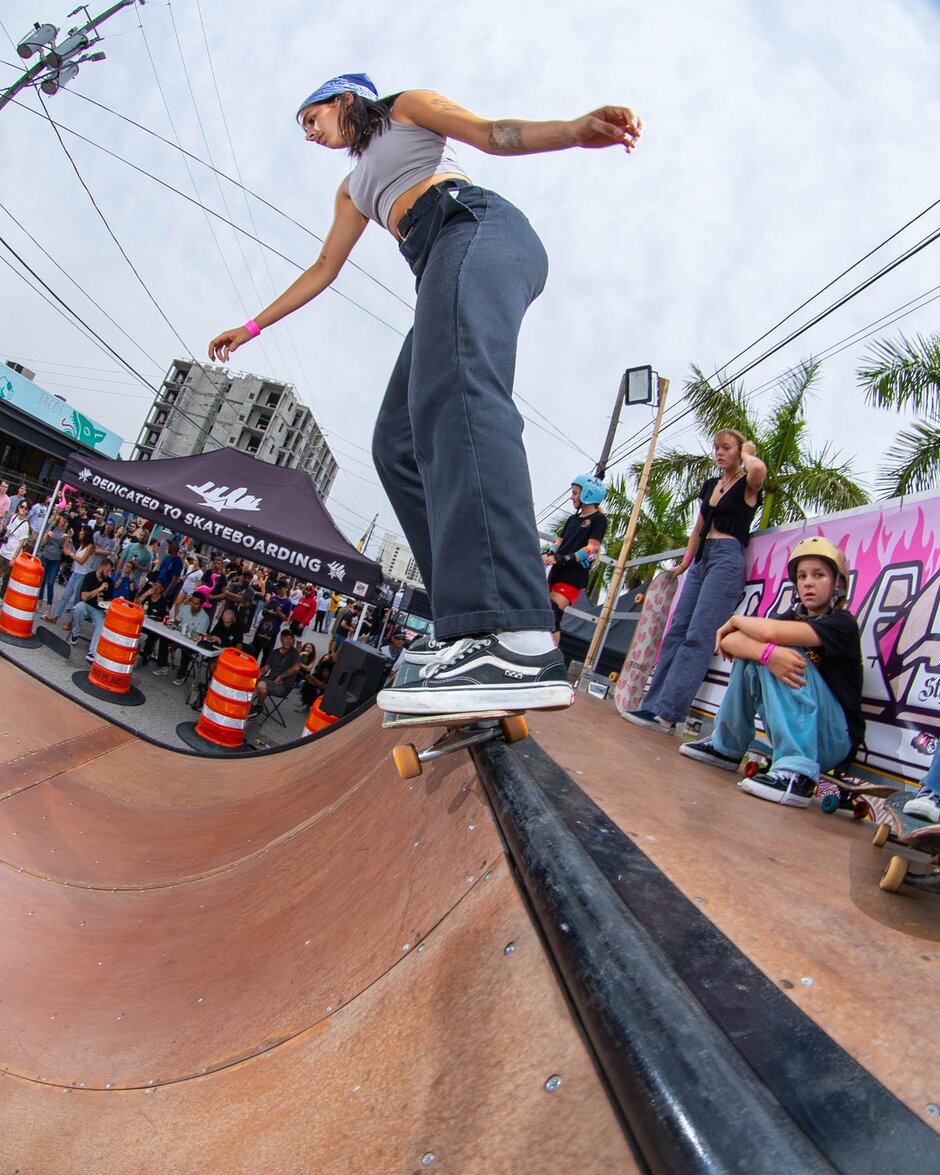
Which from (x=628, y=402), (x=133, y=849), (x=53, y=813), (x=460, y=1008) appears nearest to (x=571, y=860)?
(x=460, y=1008)

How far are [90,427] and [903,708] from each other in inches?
1293

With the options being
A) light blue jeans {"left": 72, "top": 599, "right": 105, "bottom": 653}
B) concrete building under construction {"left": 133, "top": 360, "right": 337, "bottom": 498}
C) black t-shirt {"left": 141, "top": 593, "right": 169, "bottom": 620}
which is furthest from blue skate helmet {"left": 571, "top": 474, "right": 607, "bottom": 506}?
concrete building under construction {"left": 133, "top": 360, "right": 337, "bottom": 498}

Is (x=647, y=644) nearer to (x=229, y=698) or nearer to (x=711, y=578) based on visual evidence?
(x=711, y=578)

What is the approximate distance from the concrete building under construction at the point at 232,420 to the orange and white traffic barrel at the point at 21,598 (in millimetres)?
80138

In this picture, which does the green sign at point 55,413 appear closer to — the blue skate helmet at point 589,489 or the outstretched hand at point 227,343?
the blue skate helmet at point 589,489

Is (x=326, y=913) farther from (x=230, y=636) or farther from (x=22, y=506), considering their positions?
(x=22, y=506)

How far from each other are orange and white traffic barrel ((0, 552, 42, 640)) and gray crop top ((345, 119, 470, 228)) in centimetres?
902

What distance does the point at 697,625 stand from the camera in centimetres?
414

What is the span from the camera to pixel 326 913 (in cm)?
136

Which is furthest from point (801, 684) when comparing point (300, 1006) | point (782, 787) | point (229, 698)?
point (229, 698)

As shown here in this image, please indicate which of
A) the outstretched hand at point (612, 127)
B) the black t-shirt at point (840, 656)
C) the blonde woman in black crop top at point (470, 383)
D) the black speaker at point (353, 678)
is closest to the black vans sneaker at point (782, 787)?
the black t-shirt at point (840, 656)

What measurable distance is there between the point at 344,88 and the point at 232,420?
10199 cm

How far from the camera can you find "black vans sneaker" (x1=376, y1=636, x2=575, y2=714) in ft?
4.33

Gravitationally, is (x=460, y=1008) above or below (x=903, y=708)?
below
